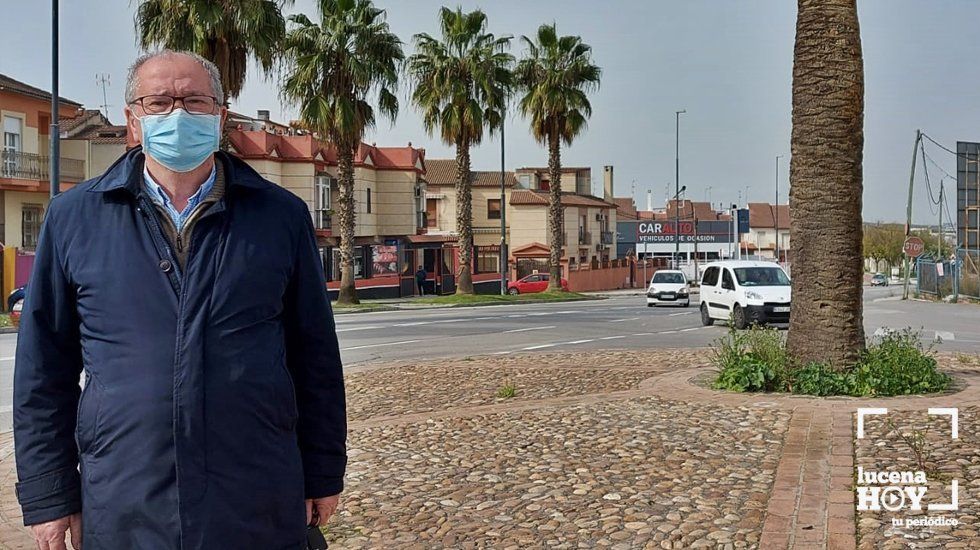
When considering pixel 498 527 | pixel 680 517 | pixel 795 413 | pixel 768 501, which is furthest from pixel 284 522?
pixel 795 413

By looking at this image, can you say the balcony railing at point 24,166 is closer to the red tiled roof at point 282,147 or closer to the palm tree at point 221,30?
the red tiled roof at point 282,147

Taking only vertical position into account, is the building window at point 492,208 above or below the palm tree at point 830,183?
above

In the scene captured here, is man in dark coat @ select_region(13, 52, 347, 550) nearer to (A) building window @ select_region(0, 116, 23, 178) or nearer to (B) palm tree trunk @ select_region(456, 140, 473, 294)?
(A) building window @ select_region(0, 116, 23, 178)

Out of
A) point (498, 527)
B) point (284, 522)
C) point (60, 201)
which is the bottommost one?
point (498, 527)

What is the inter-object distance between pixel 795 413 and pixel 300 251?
6.90 meters

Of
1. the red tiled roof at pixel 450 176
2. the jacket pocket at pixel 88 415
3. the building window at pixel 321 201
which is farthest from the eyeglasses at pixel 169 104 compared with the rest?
the red tiled roof at pixel 450 176

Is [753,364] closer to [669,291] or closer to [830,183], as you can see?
[830,183]

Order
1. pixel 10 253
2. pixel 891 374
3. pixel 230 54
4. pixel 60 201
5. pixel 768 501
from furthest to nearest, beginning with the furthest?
pixel 10 253 < pixel 230 54 < pixel 891 374 < pixel 768 501 < pixel 60 201

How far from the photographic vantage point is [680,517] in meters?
5.88

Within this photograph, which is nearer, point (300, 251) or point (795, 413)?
point (300, 251)

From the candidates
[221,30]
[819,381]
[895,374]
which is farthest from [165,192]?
[221,30]

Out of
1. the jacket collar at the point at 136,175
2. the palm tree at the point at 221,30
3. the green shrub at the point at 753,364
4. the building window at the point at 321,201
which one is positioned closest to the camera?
the jacket collar at the point at 136,175

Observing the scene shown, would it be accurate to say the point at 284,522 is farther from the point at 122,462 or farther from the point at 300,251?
the point at 300,251

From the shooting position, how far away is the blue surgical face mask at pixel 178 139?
3160 mm
